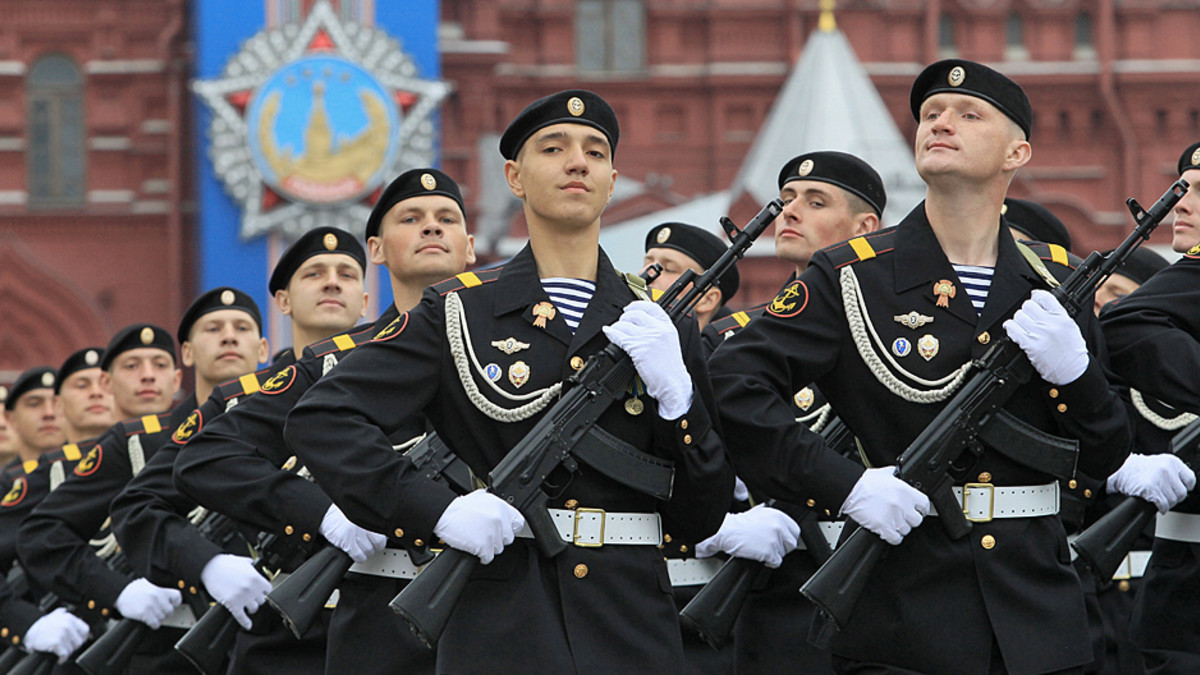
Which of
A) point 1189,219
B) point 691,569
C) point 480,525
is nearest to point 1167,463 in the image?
point 1189,219

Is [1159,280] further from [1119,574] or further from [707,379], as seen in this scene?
[1119,574]

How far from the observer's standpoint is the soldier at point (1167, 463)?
Result: 4.32 m

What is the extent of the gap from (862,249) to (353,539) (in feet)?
5.13

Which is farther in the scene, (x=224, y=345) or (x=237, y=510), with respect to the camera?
(x=224, y=345)

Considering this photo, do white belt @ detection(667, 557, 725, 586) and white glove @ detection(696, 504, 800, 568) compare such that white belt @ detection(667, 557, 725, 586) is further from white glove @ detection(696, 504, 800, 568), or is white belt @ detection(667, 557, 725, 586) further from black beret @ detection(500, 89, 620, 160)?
black beret @ detection(500, 89, 620, 160)

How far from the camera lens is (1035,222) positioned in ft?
19.9

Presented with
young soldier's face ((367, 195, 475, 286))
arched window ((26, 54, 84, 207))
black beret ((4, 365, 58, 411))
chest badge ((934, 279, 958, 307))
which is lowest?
black beret ((4, 365, 58, 411))

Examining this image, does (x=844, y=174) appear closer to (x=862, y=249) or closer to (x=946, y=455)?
(x=862, y=249)

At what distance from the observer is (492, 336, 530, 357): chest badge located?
3887 mm

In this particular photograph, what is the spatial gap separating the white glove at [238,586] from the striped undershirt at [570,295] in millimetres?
1816

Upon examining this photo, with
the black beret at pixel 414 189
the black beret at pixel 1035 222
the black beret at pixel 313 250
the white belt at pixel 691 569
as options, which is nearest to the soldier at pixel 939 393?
the white belt at pixel 691 569

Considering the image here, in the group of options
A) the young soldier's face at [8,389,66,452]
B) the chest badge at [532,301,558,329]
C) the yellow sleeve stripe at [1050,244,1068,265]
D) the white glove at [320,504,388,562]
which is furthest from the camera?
the young soldier's face at [8,389,66,452]

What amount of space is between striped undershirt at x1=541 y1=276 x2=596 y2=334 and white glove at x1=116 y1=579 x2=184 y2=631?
275 cm

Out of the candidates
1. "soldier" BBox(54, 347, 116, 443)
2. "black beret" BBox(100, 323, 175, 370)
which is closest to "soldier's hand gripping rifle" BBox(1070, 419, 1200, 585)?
"black beret" BBox(100, 323, 175, 370)
